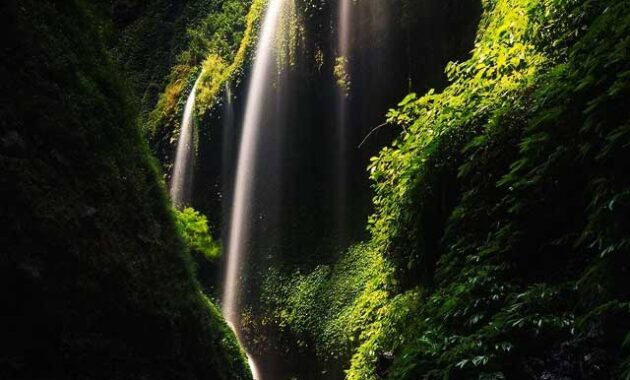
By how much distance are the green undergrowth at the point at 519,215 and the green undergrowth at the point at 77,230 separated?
1930 millimetres

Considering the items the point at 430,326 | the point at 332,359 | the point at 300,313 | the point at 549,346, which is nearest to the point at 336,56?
the point at 300,313

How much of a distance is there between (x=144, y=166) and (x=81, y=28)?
139 cm

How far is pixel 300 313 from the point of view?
9422 mm

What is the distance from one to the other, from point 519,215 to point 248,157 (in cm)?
1025

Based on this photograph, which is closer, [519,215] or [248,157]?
[519,215]

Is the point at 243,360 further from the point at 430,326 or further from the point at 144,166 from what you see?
the point at 430,326

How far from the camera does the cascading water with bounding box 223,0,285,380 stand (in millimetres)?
12461

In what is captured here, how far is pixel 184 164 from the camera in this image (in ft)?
51.6

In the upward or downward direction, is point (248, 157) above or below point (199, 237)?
above

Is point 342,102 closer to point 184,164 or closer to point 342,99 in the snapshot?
point 342,99

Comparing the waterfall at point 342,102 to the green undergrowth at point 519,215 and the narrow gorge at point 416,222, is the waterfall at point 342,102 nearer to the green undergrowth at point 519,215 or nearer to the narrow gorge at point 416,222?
the narrow gorge at point 416,222

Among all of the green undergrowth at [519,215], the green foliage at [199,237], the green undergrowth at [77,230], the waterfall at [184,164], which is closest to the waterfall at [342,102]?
the green foliage at [199,237]

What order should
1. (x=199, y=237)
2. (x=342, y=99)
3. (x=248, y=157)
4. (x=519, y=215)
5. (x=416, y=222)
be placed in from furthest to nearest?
(x=248, y=157) → (x=199, y=237) → (x=342, y=99) → (x=416, y=222) → (x=519, y=215)

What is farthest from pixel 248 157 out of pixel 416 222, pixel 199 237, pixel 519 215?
pixel 519 215
